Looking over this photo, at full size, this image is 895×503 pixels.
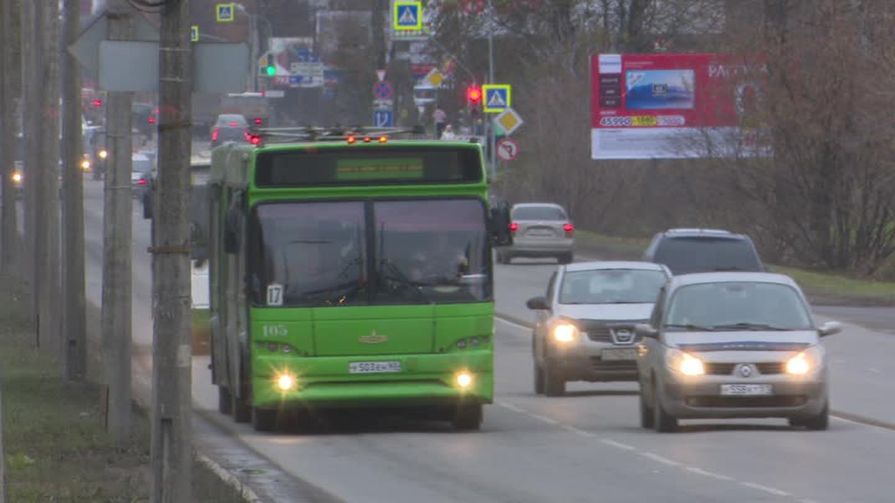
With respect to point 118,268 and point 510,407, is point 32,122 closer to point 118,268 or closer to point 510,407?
point 510,407

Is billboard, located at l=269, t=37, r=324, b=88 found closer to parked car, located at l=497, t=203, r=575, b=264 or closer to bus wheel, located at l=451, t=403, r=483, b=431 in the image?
parked car, located at l=497, t=203, r=575, b=264

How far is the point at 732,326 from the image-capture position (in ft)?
63.7

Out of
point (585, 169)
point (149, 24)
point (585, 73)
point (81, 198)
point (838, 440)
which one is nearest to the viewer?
point (149, 24)

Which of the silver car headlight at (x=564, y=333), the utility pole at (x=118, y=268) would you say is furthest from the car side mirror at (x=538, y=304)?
the utility pole at (x=118, y=268)

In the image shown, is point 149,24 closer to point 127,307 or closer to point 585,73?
point 127,307

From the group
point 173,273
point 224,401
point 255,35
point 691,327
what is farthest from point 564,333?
point 255,35

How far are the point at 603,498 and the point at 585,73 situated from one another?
53565 mm

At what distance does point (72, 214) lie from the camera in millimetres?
23328

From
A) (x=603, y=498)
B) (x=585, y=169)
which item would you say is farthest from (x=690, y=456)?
(x=585, y=169)

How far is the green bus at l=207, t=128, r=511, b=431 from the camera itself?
63.1 ft

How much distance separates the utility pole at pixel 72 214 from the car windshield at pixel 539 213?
1075 inches

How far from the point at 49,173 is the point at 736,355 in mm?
11814

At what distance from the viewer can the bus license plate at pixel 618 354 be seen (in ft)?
81.6

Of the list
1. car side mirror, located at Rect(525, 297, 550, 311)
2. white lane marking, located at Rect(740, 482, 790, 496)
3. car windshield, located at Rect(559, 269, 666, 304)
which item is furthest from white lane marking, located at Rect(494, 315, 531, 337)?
white lane marking, located at Rect(740, 482, 790, 496)
